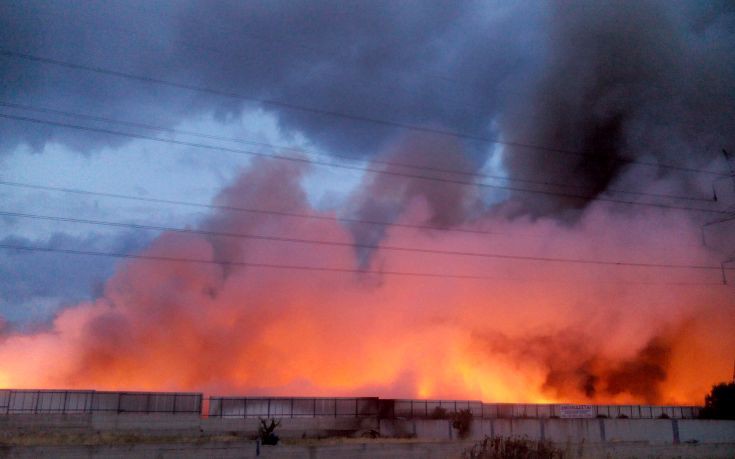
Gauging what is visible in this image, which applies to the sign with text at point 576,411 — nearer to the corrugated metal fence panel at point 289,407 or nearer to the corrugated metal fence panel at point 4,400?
the corrugated metal fence panel at point 289,407

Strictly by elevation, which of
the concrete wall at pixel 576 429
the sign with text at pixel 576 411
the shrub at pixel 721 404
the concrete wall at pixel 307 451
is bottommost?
the concrete wall at pixel 307 451

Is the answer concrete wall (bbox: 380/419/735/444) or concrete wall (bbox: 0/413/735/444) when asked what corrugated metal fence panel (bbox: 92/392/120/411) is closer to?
concrete wall (bbox: 0/413/735/444)

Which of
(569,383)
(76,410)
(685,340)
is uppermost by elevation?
(685,340)

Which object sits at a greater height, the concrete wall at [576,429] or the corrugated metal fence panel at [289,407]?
the corrugated metal fence panel at [289,407]

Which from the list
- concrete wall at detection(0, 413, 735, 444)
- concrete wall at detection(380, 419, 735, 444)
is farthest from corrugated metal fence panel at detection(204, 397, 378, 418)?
concrete wall at detection(380, 419, 735, 444)

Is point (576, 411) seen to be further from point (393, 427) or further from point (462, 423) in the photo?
point (393, 427)

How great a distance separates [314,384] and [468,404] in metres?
21.7

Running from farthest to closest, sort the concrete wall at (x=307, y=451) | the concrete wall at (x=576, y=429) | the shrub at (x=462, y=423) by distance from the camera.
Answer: the shrub at (x=462, y=423) → the concrete wall at (x=576, y=429) → the concrete wall at (x=307, y=451)

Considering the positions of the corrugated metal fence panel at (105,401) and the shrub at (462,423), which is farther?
the shrub at (462,423)

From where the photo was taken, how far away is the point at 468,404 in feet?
207

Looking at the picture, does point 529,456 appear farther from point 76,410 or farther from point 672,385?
point 672,385

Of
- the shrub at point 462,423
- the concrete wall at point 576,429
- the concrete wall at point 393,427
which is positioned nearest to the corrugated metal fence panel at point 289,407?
the concrete wall at point 393,427

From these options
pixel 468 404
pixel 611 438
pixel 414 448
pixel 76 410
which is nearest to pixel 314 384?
pixel 468 404

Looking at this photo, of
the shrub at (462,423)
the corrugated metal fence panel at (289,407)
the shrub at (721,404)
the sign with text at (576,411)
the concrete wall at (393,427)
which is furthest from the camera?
the shrub at (721,404)
